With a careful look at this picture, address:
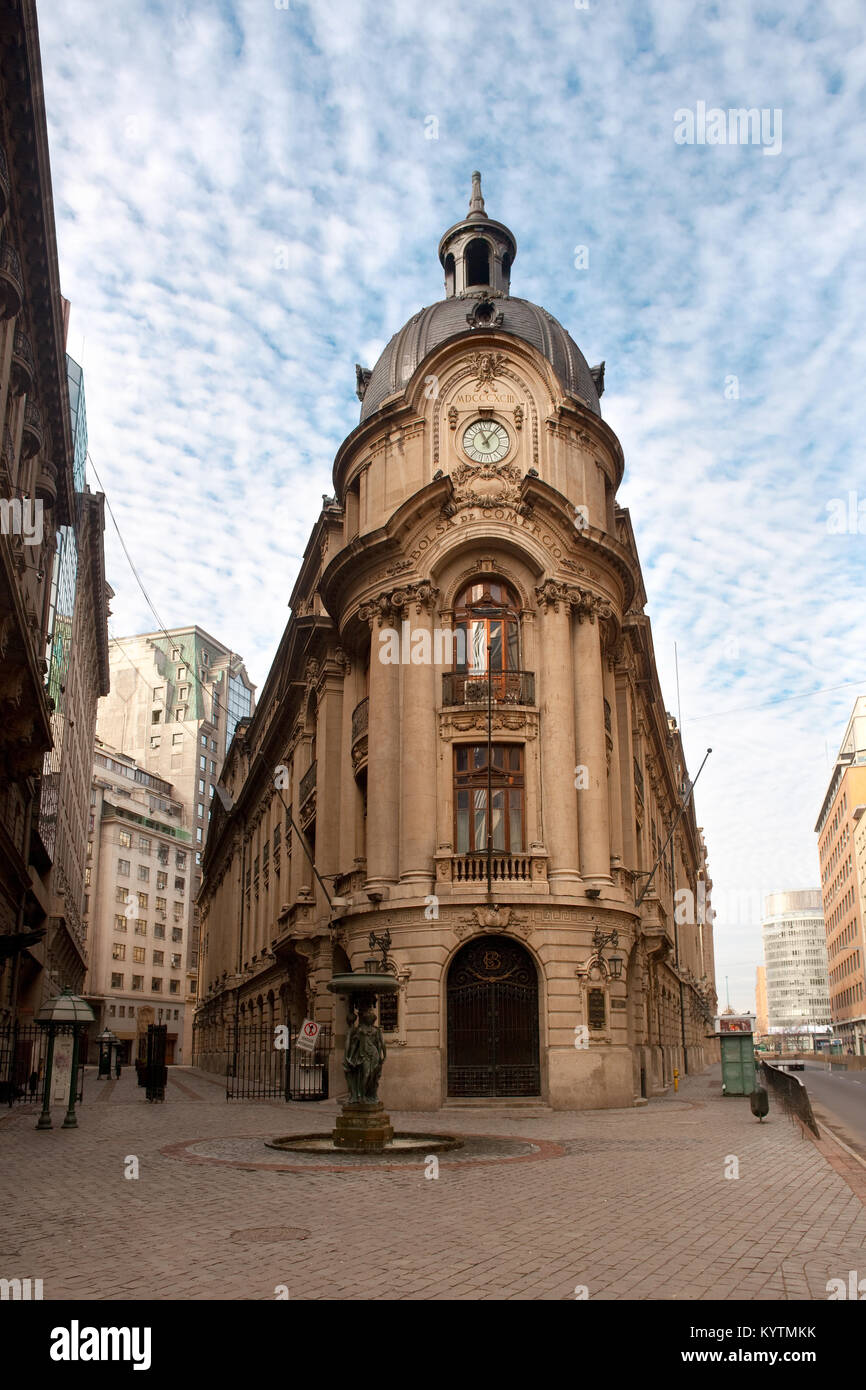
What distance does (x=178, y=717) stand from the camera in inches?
5027

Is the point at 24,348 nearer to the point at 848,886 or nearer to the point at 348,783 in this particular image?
the point at 348,783

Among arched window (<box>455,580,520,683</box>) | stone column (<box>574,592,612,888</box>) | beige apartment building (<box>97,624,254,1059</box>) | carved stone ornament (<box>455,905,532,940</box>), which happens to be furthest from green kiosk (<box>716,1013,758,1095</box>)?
beige apartment building (<box>97,624,254,1059</box>)

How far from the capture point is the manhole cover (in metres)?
9.75

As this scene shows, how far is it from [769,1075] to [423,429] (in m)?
20.9

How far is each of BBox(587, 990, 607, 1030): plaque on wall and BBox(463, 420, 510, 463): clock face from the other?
51.0 feet

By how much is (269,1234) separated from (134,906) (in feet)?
330

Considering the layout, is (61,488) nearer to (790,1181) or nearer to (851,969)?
(790,1181)

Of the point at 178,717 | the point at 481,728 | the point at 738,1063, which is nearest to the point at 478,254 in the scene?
the point at 481,728

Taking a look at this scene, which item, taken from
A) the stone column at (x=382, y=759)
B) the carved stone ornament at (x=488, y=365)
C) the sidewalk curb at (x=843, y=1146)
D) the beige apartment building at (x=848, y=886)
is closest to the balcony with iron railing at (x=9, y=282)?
the stone column at (x=382, y=759)

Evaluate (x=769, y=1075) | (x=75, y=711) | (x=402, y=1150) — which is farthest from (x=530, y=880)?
(x=75, y=711)

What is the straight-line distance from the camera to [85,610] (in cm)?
7481

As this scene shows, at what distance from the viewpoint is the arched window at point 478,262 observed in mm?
41062

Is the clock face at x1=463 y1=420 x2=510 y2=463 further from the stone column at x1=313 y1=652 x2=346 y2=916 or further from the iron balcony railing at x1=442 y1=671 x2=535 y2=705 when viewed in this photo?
the stone column at x1=313 y1=652 x2=346 y2=916

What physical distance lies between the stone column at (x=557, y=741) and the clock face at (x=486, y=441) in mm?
4442
